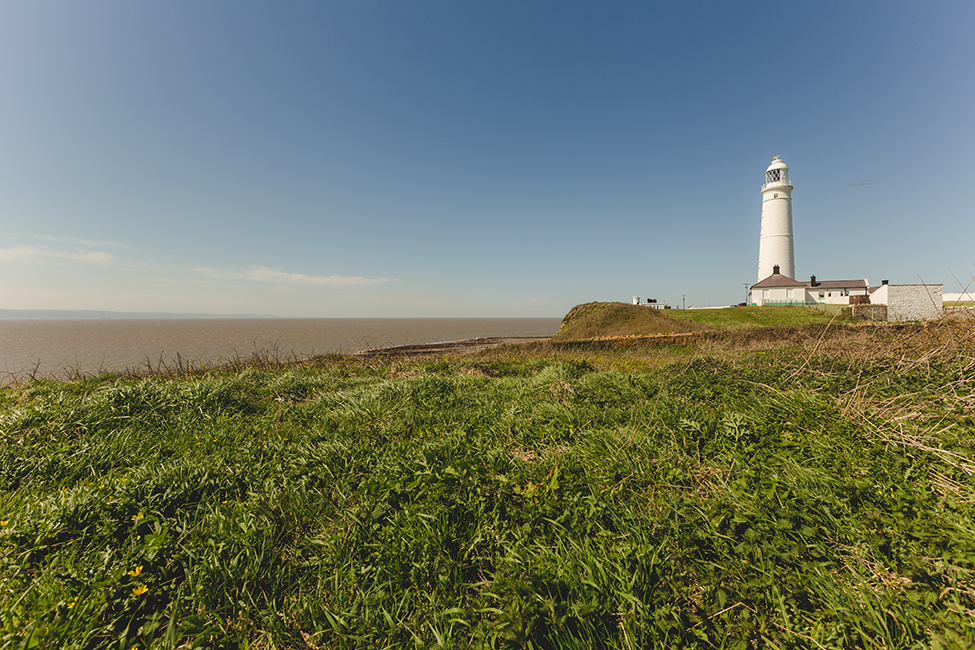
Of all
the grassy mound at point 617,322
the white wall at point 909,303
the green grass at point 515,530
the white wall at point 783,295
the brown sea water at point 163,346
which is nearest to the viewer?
the green grass at point 515,530

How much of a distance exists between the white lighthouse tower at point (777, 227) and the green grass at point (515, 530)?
66.6 meters

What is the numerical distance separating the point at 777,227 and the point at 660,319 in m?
50.4

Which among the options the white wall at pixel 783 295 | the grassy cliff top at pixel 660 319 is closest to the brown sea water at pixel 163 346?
the grassy cliff top at pixel 660 319

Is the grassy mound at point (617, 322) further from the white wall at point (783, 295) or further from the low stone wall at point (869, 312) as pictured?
the white wall at point (783, 295)

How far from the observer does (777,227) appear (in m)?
57.3

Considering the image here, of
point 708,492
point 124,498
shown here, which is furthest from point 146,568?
point 708,492

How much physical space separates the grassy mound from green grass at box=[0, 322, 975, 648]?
19.1 metres

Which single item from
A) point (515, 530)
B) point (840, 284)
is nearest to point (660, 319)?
point (515, 530)

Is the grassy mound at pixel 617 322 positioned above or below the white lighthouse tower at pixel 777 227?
below

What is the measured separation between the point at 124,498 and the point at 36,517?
0.49 m

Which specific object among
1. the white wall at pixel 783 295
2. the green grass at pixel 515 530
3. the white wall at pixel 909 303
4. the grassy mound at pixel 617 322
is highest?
the white wall at pixel 783 295

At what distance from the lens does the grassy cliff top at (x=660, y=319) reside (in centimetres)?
2342

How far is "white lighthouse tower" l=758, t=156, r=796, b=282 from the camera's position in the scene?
56.4 m

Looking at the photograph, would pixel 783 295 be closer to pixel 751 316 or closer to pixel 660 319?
pixel 751 316
